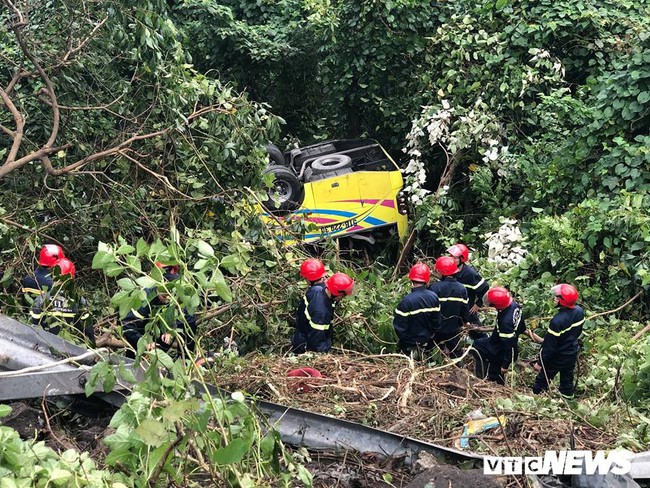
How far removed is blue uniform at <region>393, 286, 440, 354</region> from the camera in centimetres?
777

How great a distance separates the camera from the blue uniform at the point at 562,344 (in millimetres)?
7402

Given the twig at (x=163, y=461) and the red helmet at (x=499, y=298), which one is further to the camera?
the red helmet at (x=499, y=298)

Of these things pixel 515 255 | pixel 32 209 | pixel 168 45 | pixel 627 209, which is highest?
pixel 168 45

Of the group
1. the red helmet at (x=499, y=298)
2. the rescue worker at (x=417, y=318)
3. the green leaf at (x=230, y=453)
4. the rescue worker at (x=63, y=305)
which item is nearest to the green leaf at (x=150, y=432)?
the green leaf at (x=230, y=453)

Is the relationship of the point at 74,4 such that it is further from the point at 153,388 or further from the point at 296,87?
the point at 296,87

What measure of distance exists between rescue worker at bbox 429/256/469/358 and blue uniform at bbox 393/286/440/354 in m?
0.29

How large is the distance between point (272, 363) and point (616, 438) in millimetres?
2708

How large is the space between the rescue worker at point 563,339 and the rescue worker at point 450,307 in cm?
94

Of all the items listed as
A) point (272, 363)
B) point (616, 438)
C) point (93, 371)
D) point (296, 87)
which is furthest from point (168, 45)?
point (296, 87)

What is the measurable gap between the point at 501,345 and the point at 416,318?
0.80m

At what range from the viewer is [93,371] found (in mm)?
4234

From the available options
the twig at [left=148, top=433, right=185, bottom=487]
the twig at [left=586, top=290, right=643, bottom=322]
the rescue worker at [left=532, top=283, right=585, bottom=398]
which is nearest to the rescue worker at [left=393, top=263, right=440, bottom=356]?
the rescue worker at [left=532, top=283, right=585, bottom=398]

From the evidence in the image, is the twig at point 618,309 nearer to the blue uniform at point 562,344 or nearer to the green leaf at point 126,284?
the blue uniform at point 562,344

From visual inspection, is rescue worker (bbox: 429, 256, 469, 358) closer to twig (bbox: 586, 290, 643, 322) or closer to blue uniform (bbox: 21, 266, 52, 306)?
A: twig (bbox: 586, 290, 643, 322)
